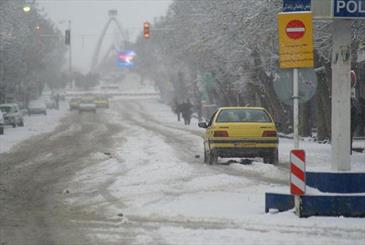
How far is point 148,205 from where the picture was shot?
1379cm

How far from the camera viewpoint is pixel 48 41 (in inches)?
3300

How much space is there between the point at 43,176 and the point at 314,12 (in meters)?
9.23

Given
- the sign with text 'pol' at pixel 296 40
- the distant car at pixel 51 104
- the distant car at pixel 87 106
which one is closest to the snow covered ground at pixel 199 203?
the sign with text 'pol' at pixel 296 40

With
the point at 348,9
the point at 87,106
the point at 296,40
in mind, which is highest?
the point at 348,9

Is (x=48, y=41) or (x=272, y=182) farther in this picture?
(x=48, y=41)

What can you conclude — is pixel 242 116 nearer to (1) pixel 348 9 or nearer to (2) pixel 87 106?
(1) pixel 348 9

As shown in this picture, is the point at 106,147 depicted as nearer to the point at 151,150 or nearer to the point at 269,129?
the point at 151,150

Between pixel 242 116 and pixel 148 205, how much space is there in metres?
8.93

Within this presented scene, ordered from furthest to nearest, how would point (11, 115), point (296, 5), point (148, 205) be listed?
1. point (11, 115)
2. point (148, 205)
3. point (296, 5)

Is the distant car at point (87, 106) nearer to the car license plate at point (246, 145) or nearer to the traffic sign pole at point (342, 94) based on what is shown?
the car license plate at point (246, 145)

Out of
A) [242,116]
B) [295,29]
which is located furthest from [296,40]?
[242,116]

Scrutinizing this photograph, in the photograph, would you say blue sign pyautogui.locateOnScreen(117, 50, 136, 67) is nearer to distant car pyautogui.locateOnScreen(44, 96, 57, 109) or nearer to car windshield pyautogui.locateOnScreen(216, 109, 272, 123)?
distant car pyautogui.locateOnScreen(44, 96, 57, 109)

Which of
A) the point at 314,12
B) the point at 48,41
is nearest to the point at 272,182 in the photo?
the point at 314,12

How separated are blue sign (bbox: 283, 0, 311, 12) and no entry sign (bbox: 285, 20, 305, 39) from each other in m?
0.24
